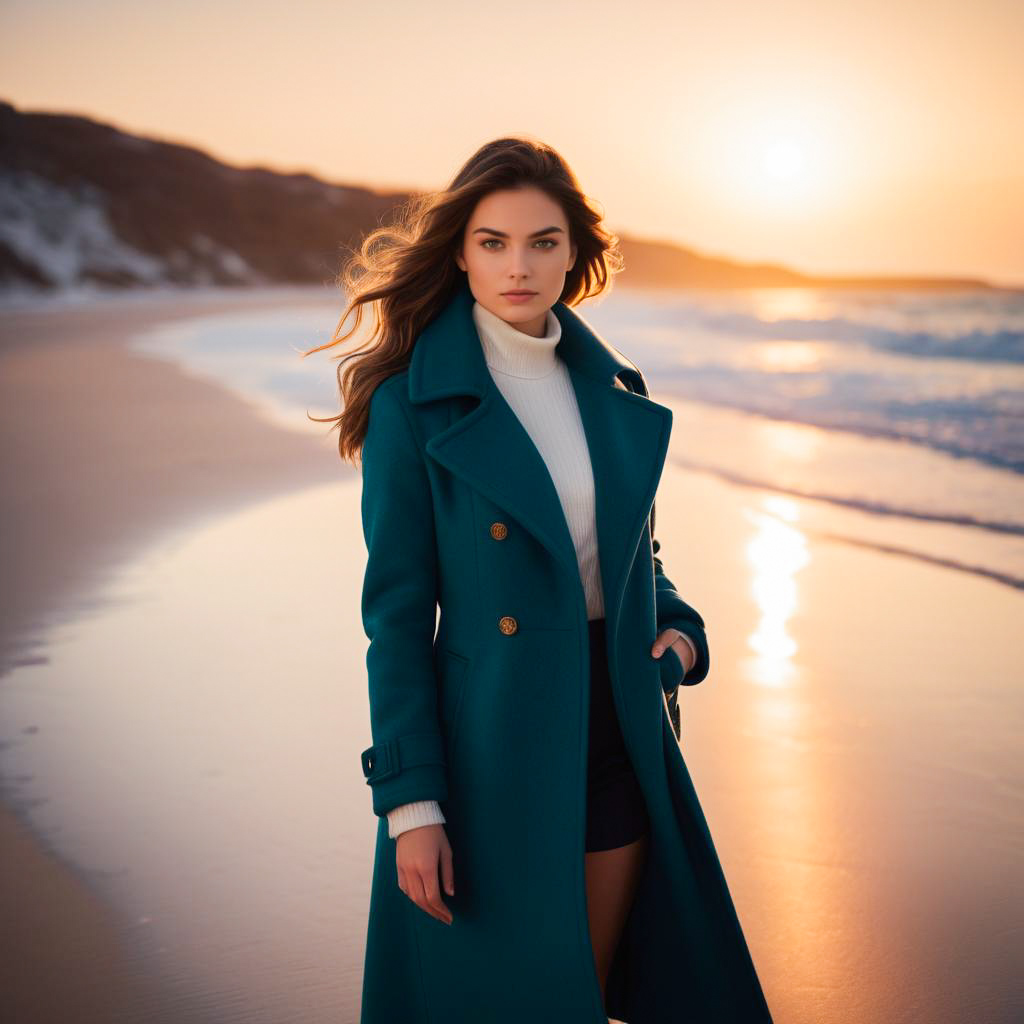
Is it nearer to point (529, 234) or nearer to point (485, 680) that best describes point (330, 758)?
point (485, 680)

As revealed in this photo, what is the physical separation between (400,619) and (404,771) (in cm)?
24

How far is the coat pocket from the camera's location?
5.75 feet

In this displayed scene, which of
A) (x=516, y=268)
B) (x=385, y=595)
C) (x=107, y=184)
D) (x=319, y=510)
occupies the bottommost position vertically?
(x=319, y=510)

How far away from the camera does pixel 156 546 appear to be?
20.9 feet

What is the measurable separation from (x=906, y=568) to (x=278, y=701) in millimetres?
3677

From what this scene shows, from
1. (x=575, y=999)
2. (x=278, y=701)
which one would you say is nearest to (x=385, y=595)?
(x=575, y=999)

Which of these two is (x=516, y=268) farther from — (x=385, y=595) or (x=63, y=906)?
(x=63, y=906)

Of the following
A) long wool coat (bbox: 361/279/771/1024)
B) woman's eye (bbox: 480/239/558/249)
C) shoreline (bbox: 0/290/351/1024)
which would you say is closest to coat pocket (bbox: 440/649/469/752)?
long wool coat (bbox: 361/279/771/1024)

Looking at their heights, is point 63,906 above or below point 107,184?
below

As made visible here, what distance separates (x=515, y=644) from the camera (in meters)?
1.73

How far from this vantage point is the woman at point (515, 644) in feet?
5.62

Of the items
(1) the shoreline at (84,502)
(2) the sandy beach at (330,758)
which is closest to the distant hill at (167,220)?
(1) the shoreline at (84,502)

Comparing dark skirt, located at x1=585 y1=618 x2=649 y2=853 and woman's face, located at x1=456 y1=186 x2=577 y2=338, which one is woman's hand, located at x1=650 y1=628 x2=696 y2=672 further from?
woman's face, located at x1=456 y1=186 x2=577 y2=338

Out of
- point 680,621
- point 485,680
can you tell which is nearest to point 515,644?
point 485,680
